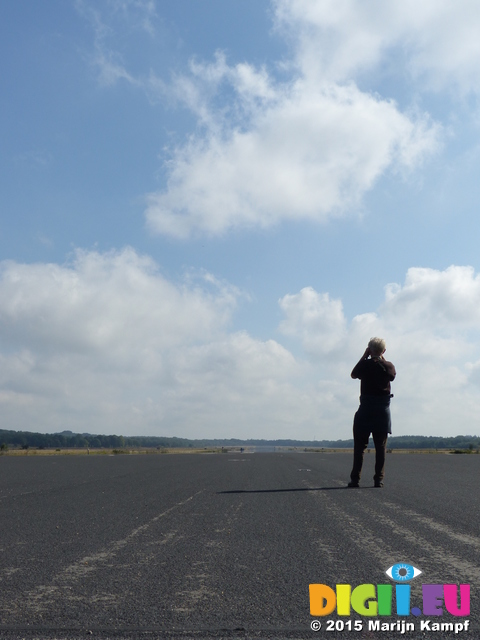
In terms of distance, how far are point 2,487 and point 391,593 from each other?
9322 millimetres

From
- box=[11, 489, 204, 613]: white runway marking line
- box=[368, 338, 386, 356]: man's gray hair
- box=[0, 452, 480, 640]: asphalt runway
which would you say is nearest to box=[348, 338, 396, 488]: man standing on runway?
box=[368, 338, 386, 356]: man's gray hair

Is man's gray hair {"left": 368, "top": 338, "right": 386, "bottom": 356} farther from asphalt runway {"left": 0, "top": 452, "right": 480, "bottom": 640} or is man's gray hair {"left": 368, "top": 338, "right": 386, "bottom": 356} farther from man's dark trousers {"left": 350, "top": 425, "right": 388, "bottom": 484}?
asphalt runway {"left": 0, "top": 452, "right": 480, "bottom": 640}

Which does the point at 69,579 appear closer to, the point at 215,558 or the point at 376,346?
the point at 215,558

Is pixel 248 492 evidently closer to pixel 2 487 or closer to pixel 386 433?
pixel 386 433

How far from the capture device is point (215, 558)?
4.04 meters

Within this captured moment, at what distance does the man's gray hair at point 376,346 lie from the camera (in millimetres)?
9555

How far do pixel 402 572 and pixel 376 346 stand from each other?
247 inches

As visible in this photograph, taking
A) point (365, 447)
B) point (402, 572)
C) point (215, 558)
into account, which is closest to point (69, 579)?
point (215, 558)

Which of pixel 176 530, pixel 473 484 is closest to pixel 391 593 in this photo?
pixel 176 530

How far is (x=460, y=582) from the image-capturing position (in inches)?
130

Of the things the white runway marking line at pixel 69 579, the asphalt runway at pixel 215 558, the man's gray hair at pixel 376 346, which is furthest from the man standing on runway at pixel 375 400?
the white runway marking line at pixel 69 579

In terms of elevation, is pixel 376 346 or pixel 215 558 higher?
pixel 376 346

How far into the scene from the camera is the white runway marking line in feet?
9.91

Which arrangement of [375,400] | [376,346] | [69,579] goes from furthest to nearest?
[375,400], [376,346], [69,579]
